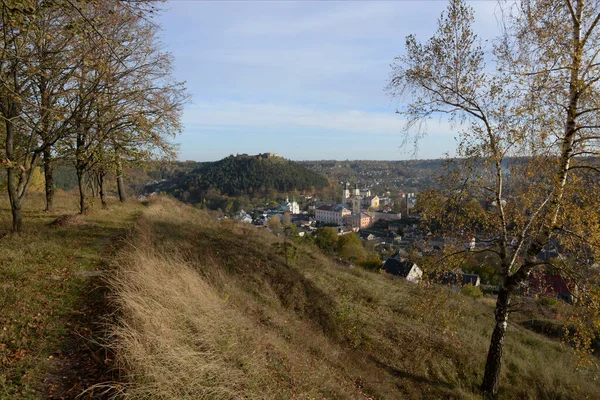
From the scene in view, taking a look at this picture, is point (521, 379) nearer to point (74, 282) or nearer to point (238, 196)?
point (74, 282)

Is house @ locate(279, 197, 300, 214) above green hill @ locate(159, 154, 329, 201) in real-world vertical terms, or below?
below

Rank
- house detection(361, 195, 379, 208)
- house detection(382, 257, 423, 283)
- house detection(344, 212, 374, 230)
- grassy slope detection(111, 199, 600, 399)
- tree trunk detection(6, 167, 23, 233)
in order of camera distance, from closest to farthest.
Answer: grassy slope detection(111, 199, 600, 399) → tree trunk detection(6, 167, 23, 233) → house detection(382, 257, 423, 283) → house detection(344, 212, 374, 230) → house detection(361, 195, 379, 208)

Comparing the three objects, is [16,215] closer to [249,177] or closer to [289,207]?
[289,207]

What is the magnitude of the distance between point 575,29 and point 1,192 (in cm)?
2259

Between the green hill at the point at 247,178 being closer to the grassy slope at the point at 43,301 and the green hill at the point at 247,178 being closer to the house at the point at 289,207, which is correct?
the house at the point at 289,207

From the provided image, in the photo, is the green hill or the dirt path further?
the green hill

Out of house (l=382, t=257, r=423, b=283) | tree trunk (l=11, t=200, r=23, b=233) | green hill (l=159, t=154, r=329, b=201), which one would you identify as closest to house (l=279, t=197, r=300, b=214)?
green hill (l=159, t=154, r=329, b=201)

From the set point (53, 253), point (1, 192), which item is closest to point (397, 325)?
point (53, 253)

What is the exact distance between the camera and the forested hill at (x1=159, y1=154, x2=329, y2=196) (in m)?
91.0

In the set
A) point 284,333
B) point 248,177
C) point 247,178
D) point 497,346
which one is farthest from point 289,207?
point 497,346

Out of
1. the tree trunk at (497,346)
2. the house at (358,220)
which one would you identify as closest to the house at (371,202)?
the house at (358,220)

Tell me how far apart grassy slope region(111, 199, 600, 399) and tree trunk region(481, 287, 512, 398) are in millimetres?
417

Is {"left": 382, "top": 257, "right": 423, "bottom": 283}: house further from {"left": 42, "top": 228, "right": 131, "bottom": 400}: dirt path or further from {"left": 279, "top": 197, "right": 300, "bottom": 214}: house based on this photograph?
{"left": 279, "top": 197, "right": 300, "bottom": 214}: house

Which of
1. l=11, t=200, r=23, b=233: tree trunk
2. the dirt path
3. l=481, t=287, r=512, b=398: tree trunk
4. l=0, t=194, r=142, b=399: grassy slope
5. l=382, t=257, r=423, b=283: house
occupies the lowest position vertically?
l=382, t=257, r=423, b=283: house
